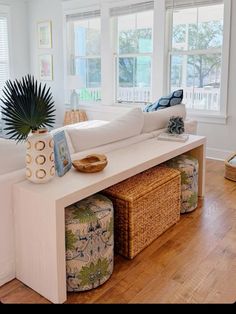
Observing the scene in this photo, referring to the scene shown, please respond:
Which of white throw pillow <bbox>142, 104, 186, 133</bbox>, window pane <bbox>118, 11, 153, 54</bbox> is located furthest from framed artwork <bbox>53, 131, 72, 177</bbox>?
window pane <bbox>118, 11, 153, 54</bbox>

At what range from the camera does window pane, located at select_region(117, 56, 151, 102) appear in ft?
17.7

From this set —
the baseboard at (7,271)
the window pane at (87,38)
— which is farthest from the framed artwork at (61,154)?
the window pane at (87,38)

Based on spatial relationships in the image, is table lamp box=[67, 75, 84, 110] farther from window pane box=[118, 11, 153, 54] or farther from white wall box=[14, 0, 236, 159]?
window pane box=[118, 11, 153, 54]

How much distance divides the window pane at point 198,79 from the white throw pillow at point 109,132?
7.04 feet

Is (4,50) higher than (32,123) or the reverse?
higher

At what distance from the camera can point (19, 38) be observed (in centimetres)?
664

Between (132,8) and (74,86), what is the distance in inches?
59.1

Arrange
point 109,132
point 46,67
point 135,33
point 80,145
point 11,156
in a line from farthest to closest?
point 46,67 < point 135,33 < point 109,132 < point 80,145 < point 11,156

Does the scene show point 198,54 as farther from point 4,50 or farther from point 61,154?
point 4,50

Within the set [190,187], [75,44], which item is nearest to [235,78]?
[190,187]

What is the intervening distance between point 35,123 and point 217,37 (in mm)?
3419

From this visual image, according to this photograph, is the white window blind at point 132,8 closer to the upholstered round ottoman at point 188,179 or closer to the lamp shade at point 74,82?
the lamp shade at point 74,82

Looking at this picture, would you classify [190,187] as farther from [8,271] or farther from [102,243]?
[8,271]

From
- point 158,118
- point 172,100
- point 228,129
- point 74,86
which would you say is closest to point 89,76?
point 74,86
